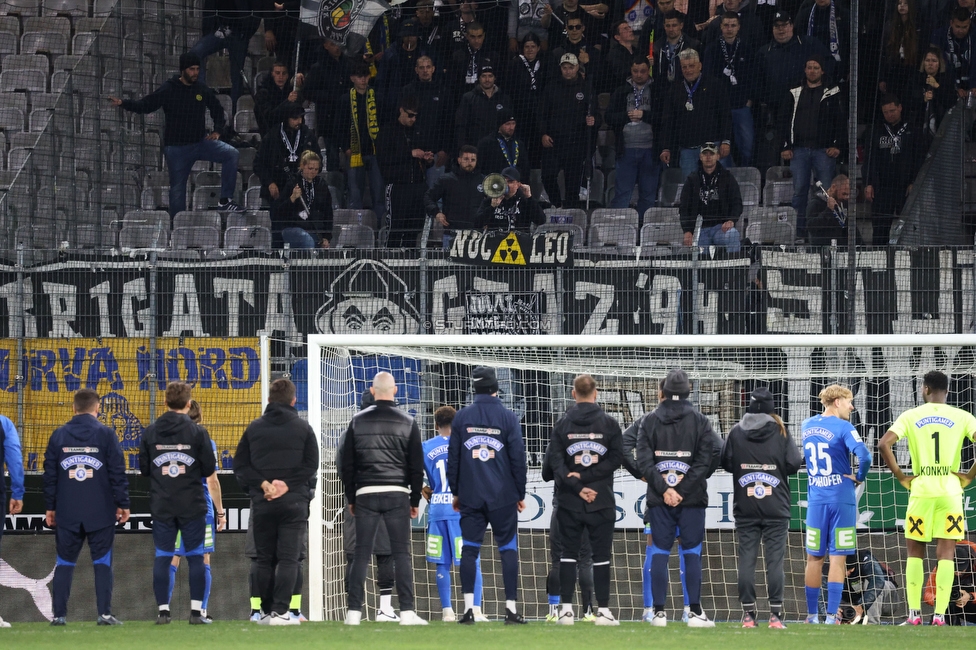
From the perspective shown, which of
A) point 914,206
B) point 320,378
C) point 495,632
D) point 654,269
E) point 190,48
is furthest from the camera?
point 190,48

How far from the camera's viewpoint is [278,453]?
26.6 ft

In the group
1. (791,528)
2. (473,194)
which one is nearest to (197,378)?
(473,194)

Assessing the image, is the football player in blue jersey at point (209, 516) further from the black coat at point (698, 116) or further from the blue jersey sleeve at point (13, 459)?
the black coat at point (698, 116)

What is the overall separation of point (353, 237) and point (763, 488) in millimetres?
6186

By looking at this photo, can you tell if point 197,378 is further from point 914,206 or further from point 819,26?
point 819,26

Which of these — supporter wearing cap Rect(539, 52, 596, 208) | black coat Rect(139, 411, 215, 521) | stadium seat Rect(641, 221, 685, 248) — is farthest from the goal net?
supporter wearing cap Rect(539, 52, 596, 208)

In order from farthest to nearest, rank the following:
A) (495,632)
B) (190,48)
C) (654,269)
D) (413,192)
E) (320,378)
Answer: (190,48), (413,192), (654,269), (320,378), (495,632)

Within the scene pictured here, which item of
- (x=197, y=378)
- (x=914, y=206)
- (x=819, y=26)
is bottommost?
(x=197, y=378)

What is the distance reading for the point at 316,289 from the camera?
11.4 metres

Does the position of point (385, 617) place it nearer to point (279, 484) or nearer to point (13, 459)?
point (279, 484)

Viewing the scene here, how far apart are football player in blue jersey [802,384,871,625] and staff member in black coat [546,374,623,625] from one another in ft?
5.80

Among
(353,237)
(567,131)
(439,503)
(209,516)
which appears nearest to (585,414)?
(439,503)

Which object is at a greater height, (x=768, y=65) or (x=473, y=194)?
(x=768, y=65)

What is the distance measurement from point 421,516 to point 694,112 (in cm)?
568
